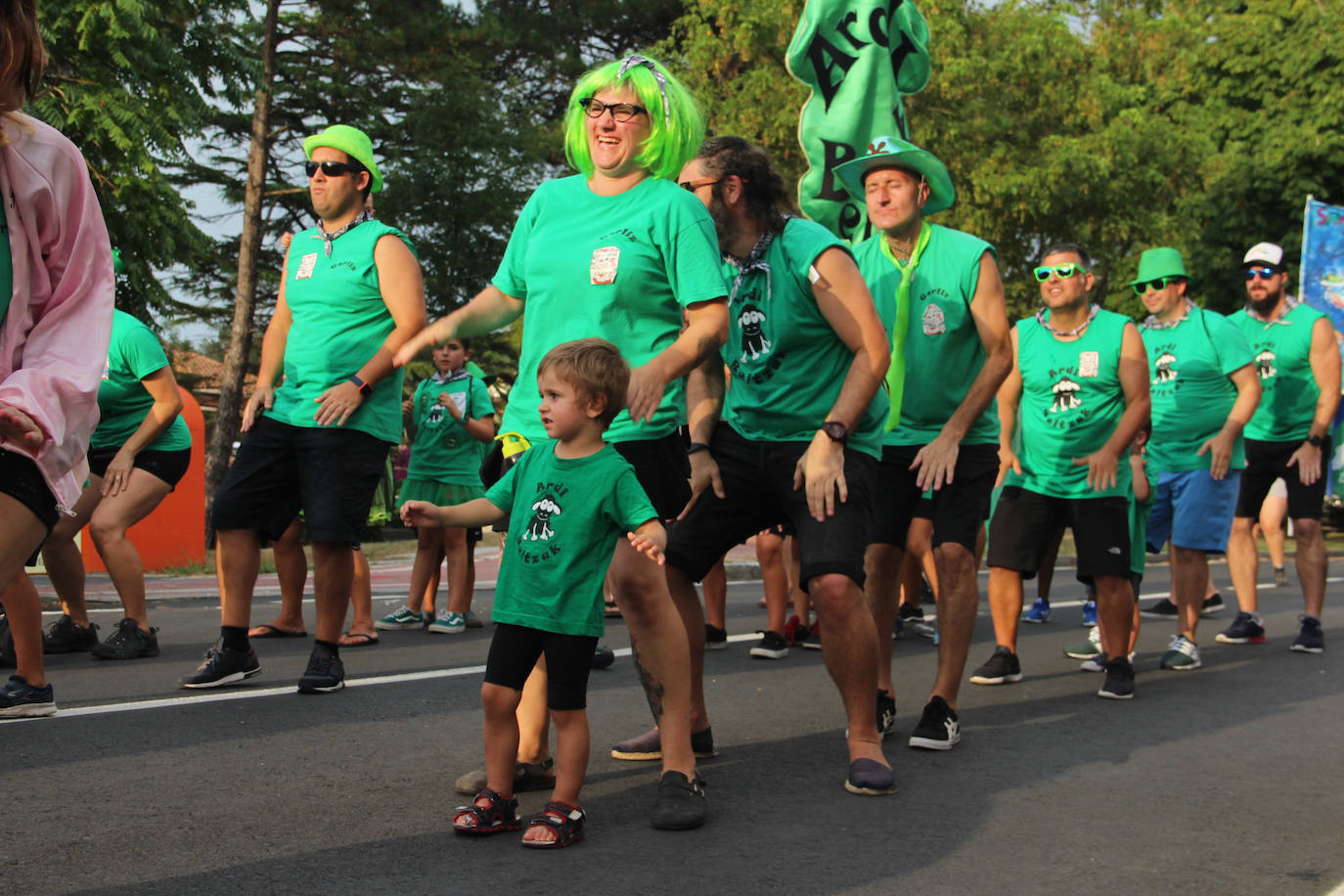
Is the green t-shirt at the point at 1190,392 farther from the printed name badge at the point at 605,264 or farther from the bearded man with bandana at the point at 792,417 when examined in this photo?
the printed name badge at the point at 605,264

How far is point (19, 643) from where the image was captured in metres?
5.28

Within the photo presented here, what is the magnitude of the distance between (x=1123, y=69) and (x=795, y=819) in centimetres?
2764

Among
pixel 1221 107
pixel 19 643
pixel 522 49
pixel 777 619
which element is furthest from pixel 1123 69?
pixel 19 643

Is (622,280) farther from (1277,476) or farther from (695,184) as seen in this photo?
(1277,476)

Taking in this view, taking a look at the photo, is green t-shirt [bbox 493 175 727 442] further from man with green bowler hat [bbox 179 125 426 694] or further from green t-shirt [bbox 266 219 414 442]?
green t-shirt [bbox 266 219 414 442]

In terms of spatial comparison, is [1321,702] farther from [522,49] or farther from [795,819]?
[522,49]

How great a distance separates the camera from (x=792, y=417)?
15.2 ft

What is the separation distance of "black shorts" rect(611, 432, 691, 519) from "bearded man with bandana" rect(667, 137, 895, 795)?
1.06ft

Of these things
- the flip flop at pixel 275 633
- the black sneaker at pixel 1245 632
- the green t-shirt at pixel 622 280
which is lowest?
the black sneaker at pixel 1245 632

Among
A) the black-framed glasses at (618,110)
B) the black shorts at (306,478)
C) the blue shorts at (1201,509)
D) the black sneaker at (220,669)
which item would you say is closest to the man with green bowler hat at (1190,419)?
the blue shorts at (1201,509)

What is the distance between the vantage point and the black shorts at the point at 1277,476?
8.98m

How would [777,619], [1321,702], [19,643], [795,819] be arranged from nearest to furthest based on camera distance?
[795,819] → [19,643] → [1321,702] → [777,619]

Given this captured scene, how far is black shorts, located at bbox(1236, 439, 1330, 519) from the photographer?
29.5 feet

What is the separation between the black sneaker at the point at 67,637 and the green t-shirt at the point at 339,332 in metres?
2.16
